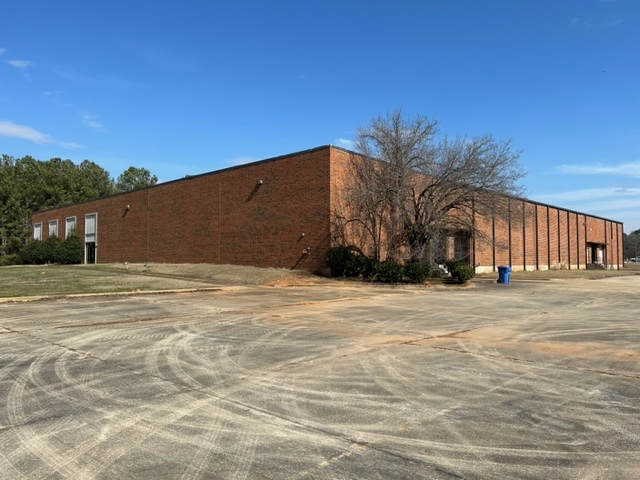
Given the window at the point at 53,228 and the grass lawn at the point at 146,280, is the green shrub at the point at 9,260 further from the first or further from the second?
the grass lawn at the point at 146,280

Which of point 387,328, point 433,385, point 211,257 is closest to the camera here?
point 433,385

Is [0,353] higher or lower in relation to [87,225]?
lower

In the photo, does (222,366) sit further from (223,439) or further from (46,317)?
(46,317)

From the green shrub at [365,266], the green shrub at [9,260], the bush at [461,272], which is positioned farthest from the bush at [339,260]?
the green shrub at [9,260]

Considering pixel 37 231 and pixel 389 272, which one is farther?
pixel 37 231

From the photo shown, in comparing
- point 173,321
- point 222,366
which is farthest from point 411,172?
point 222,366

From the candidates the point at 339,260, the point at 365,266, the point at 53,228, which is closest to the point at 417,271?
the point at 365,266

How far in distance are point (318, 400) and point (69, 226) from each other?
200 feet

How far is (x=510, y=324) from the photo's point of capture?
12.1m

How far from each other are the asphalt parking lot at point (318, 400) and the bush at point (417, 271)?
1422cm

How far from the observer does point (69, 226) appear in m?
58.6

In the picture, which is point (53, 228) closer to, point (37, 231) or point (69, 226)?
point (69, 226)

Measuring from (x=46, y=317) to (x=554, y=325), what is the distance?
12.9 metres

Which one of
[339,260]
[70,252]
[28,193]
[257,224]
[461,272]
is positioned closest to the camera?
[461,272]
